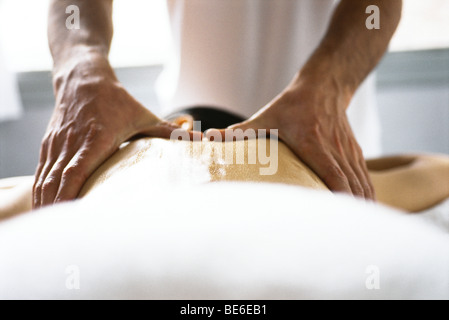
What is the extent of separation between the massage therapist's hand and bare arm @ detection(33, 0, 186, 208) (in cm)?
16

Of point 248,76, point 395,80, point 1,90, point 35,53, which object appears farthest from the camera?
point 35,53

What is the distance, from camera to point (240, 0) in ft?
4.54

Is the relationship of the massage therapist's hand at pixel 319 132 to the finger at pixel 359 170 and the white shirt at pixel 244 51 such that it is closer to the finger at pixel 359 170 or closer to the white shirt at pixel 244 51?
the finger at pixel 359 170

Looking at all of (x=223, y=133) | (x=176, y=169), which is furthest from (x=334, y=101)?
(x=176, y=169)

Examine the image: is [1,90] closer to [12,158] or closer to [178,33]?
[12,158]

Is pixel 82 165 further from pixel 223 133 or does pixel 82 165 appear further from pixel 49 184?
pixel 223 133

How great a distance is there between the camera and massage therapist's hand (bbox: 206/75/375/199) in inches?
29.0

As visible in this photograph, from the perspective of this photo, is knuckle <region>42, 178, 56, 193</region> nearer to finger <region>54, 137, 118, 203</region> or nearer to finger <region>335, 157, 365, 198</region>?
finger <region>54, 137, 118, 203</region>

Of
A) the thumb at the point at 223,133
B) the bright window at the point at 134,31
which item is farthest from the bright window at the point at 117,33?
the thumb at the point at 223,133

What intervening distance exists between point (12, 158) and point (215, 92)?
5.35ft

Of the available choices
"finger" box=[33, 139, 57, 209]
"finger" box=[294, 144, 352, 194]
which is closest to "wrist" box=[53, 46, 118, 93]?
"finger" box=[33, 139, 57, 209]

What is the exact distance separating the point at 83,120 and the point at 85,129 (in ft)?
0.08
